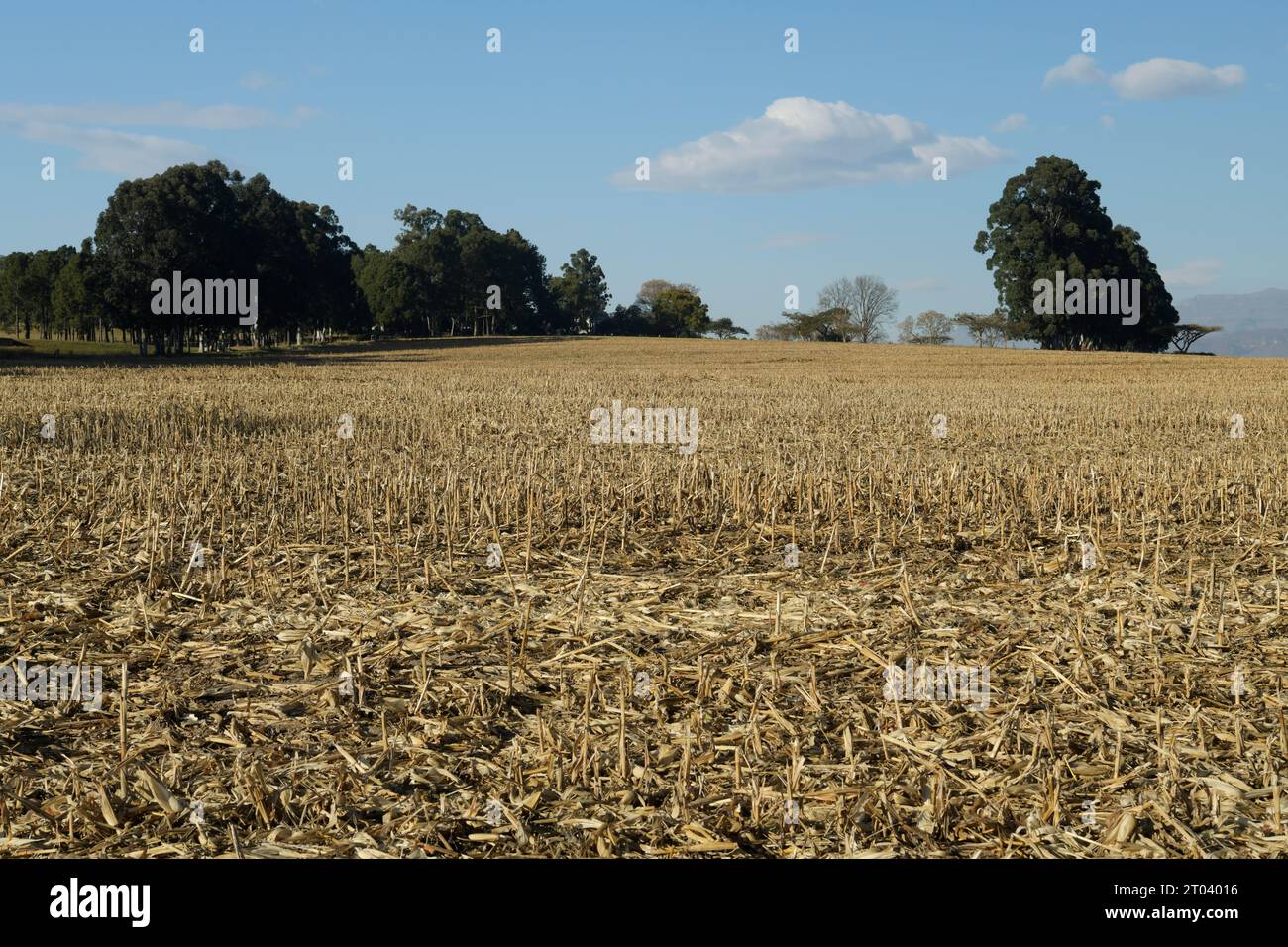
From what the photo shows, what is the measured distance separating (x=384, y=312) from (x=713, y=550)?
88767 mm

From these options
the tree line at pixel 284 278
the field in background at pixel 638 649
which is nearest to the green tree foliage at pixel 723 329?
the tree line at pixel 284 278

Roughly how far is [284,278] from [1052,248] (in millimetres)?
52285

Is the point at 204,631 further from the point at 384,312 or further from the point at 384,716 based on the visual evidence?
the point at 384,312

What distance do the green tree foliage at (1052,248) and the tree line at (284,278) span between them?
37.5 meters

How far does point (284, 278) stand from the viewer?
7112 cm

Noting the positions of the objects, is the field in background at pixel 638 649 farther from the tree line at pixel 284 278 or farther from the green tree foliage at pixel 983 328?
the green tree foliage at pixel 983 328

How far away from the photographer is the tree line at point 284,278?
62.7 meters

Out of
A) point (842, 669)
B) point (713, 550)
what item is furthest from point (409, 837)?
point (713, 550)

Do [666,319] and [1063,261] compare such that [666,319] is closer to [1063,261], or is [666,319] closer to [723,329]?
[723,329]

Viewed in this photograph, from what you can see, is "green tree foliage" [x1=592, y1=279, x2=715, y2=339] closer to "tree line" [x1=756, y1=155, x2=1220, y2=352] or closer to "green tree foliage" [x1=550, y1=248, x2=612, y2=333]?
"green tree foliage" [x1=550, y1=248, x2=612, y2=333]

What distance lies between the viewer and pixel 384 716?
575cm

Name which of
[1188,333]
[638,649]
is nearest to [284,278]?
[638,649]

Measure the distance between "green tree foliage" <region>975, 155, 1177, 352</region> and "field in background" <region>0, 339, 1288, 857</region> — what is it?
64.1 meters

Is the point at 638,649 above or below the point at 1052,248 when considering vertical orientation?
below
